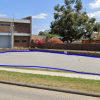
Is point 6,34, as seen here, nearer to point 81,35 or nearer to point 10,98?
point 81,35

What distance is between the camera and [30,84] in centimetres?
903

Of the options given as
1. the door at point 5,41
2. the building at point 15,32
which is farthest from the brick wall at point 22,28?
the door at point 5,41

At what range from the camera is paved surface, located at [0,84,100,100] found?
281 inches

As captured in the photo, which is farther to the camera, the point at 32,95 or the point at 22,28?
the point at 22,28

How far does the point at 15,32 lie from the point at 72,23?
44.4ft

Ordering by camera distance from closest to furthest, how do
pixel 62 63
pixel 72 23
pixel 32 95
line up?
pixel 32 95 < pixel 62 63 < pixel 72 23

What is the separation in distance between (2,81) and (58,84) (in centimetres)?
271

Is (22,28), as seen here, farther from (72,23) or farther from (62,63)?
(62,63)

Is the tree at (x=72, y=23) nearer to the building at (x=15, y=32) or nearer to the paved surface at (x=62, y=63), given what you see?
the building at (x=15, y=32)

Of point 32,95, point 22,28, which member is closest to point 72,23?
point 22,28

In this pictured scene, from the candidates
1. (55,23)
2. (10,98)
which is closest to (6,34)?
(55,23)

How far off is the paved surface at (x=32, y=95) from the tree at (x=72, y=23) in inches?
1476

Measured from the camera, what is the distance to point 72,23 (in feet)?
148

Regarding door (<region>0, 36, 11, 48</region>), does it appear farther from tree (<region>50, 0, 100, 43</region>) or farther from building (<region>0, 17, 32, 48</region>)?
tree (<region>50, 0, 100, 43</region>)
